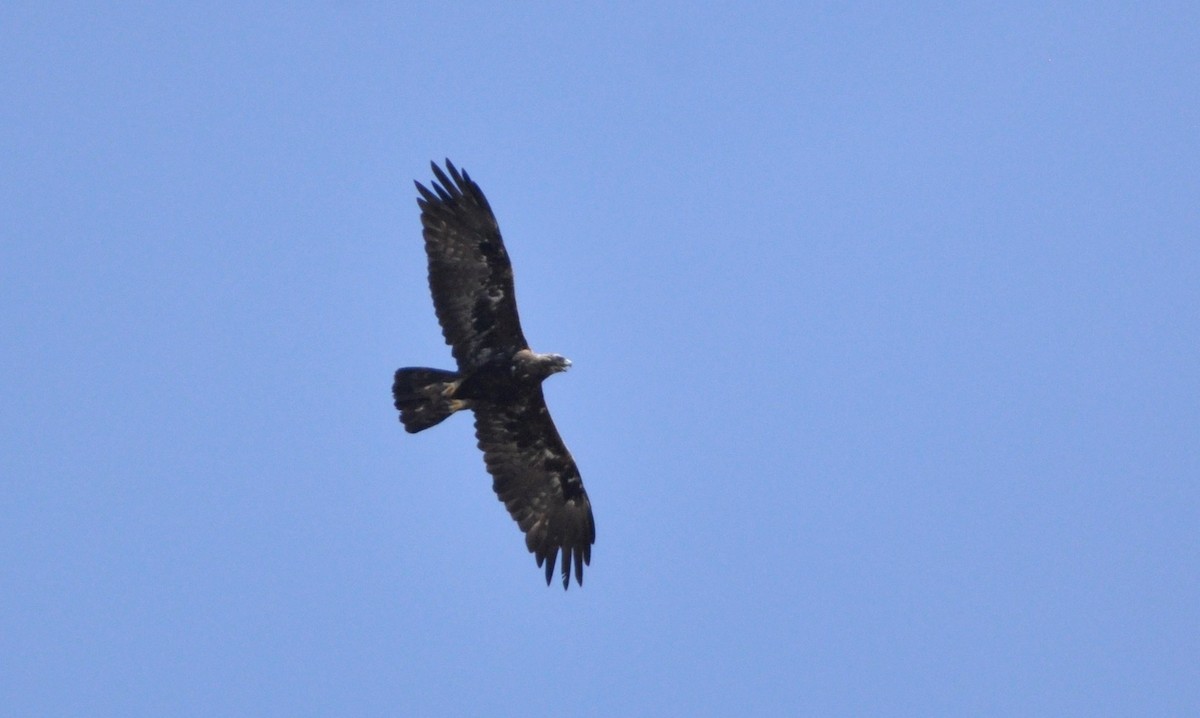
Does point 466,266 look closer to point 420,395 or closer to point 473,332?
point 473,332

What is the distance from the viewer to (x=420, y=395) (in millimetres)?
18547

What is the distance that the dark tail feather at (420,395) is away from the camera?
18.5m

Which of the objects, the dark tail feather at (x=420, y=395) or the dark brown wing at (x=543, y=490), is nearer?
the dark tail feather at (x=420, y=395)

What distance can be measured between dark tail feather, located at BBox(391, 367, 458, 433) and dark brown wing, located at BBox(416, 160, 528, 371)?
0.47 meters

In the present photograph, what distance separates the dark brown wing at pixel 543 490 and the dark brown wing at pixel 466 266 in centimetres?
143

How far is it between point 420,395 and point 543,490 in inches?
95.4

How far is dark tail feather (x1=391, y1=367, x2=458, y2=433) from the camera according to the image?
18.5 m

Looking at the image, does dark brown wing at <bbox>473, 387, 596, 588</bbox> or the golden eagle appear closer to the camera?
the golden eagle

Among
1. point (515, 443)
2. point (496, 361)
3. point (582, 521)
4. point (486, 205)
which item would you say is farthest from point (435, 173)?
point (582, 521)

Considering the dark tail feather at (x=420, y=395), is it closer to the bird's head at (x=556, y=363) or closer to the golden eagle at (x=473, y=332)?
the golden eagle at (x=473, y=332)

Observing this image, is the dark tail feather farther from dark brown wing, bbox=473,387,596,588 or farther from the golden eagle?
dark brown wing, bbox=473,387,596,588

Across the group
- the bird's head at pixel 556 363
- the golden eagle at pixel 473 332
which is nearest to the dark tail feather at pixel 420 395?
the golden eagle at pixel 473 332

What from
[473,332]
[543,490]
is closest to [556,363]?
[473,332]

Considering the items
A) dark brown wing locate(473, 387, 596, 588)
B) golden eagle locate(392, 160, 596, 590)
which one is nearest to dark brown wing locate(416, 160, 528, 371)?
golden eagle locate(392, 160, 596, 590)
